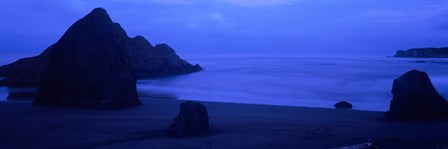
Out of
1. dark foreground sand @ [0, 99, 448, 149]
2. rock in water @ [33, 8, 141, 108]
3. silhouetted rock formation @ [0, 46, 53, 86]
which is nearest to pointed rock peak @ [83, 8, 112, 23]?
rock in water @ [33, 8, 141, 108]

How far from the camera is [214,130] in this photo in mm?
8695

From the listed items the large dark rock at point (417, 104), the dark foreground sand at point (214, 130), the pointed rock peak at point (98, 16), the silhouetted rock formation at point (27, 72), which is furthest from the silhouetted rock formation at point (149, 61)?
the large dark rock at point (417, 104)

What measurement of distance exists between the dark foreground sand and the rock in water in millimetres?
811

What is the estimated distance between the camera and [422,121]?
10.1 metres

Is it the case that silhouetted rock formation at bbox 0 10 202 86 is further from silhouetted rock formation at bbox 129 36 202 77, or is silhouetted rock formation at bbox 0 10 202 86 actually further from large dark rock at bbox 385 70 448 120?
large dark rock at bbox 385 70 448 120

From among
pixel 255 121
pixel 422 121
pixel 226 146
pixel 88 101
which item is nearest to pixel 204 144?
pixel 226 146

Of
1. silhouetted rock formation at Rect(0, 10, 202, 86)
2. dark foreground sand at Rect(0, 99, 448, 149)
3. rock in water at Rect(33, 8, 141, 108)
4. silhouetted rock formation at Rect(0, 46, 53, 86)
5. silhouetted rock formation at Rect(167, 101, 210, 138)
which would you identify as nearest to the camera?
dark foreground sand at Rect(0, 99, 448, 149)

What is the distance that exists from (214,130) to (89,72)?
6120mm

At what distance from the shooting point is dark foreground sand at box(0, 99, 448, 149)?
7316 millimetres

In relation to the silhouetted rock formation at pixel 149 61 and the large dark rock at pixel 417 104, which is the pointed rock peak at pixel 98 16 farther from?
the silhouetted rock formation at pixel 149 61

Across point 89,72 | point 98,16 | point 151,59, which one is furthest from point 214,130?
point 151,59

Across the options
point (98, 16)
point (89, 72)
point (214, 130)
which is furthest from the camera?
point (98, 16)

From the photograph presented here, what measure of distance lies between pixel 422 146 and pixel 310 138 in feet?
6.39

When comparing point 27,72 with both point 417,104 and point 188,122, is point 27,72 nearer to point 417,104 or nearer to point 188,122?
point 188,122
